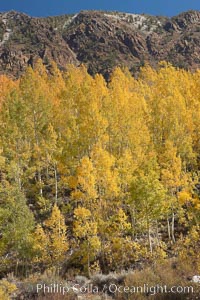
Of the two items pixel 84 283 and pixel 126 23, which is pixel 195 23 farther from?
pixel 84 283

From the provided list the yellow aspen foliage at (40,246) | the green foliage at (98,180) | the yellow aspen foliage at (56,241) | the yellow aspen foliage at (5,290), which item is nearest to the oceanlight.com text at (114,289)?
the yellow aspen foliage at (5,290)

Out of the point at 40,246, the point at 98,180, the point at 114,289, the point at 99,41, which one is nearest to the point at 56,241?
the point at 40,246

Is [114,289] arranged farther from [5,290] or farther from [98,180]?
[98,180]

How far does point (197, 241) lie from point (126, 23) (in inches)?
6295

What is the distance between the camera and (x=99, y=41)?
482ft

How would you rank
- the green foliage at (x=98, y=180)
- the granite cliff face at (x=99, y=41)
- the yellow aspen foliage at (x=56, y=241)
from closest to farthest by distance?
the yellow aspen foliage at (x=56, y=241)
the green foliage at (x=98, y=180)
the granite cliff face at (x=99, y=41)

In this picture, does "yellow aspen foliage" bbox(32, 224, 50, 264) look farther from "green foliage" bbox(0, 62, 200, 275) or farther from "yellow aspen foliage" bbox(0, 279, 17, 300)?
"yellow aspen foliage" bbox(0, 279, 17, 300)

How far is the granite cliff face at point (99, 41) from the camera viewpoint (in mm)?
125475

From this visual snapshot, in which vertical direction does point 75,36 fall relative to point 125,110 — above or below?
above

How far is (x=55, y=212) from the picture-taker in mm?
23812

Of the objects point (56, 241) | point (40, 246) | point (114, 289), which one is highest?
point (56, 241)

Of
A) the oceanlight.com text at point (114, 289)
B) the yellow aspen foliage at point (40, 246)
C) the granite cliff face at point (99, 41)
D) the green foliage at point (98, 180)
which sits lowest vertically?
the oceanlight.com text at point (114, 289)

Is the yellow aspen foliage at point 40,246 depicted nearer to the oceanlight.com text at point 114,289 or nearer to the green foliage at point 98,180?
the green foliage at point 98,180

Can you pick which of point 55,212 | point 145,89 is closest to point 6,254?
point 55,212
